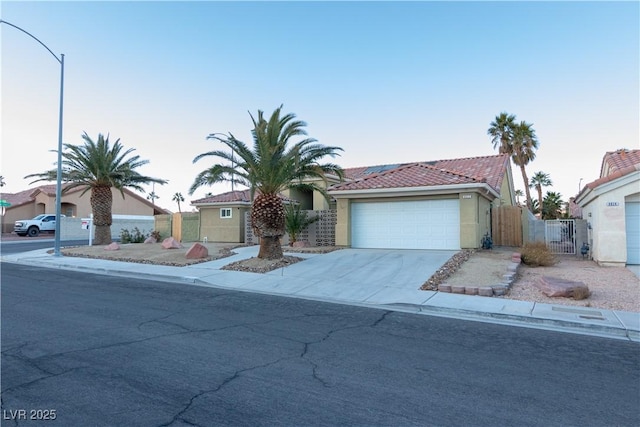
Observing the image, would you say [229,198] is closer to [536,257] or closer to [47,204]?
[536,257]

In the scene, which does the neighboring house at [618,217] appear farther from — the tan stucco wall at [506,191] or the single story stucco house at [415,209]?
the tan stucco wall at [506,191]

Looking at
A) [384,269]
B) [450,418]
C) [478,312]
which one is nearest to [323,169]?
[384,269]

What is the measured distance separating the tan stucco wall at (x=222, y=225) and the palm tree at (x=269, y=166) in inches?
386

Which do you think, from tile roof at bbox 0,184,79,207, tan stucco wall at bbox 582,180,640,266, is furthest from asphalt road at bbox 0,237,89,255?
tan stucco wall at bbox 582,180,640,266

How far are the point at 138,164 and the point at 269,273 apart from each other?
14.8 metres

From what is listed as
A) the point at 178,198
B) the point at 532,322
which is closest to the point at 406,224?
the point at 532,322

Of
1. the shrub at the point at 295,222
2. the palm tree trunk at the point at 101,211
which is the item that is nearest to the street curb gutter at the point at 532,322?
the shrub at the point at 295,222

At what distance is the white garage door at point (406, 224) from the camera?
18.0 meters

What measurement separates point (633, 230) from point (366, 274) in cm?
978

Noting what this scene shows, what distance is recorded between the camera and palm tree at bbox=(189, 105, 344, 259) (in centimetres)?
1528

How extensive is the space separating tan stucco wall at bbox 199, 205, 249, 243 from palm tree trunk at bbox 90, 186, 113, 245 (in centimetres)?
554

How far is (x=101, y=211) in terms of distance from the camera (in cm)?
2427

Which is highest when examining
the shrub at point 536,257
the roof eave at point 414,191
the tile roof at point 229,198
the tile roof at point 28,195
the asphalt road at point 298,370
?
the tile roof at point 28,195

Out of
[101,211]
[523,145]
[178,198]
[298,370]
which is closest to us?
[298,370]
